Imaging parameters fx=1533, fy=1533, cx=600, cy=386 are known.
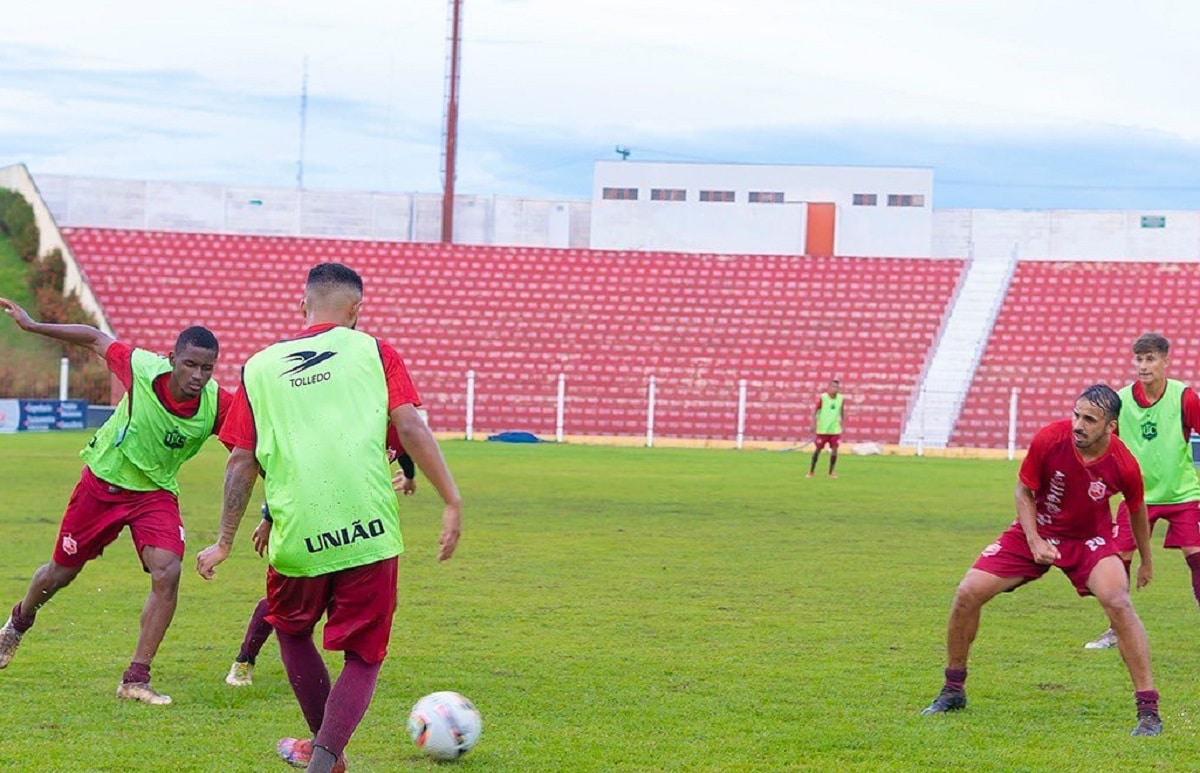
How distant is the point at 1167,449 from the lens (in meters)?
10.1

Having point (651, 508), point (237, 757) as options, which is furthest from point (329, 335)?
point (651, 508)

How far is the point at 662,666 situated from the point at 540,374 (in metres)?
34.0

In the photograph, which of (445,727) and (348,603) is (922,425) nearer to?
(445,727)

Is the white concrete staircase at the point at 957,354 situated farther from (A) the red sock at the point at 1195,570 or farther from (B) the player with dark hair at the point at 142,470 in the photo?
(B) the player with dark hair at the point at 142,470

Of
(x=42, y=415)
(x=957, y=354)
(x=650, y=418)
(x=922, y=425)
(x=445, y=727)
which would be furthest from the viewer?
(x=957, y=354)

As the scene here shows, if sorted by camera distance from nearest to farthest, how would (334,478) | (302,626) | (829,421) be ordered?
(334,478) < (302,626) < (829,421)

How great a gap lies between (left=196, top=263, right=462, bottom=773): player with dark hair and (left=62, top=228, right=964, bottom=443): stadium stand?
35.1 m

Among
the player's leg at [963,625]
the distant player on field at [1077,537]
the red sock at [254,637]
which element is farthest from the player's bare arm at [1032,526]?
the red sock at [254,637]

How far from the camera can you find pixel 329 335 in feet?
18.1

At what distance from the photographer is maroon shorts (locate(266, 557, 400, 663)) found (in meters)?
5.48

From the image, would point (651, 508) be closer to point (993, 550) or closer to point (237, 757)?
point (993, 550)

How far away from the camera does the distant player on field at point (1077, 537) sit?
24.5ft

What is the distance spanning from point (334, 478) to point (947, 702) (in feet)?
12.7

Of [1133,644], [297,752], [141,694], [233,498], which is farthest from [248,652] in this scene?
[1133,644]
